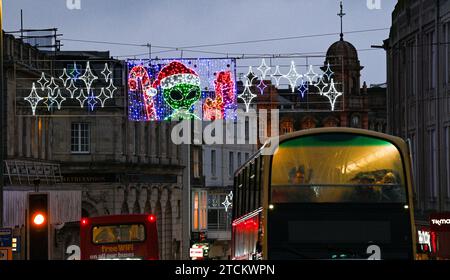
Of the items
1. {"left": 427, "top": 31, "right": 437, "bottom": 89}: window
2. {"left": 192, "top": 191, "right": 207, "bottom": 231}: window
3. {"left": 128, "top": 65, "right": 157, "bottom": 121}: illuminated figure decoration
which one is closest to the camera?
{"left": 128, "top": 65, "right": 157, "bottom": 121}: illuminated figure decoration

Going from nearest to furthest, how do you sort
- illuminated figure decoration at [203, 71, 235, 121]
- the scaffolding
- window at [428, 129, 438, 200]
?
illuminated figure decoration at [203, 71, 235, 121], the scaffolding, window at [428, 129, 438, 200]

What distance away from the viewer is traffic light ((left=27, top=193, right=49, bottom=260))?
25.5 meters

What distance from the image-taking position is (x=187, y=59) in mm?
42438

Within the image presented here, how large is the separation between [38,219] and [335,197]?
9113mm

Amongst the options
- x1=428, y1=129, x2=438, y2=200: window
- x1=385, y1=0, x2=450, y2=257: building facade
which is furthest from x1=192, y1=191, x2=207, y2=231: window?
x1=428, y1=129, x2=438, y2=200: window

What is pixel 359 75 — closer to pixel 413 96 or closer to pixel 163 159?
pixel 163 159

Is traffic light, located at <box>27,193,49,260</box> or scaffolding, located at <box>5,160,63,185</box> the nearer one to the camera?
traffic light, located at <box>27,193,49,260</box>

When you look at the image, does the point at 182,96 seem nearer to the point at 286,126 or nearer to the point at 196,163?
the point at 196,163

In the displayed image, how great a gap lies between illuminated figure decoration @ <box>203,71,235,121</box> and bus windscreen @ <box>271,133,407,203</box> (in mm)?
22343

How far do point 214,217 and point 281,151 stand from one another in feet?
245

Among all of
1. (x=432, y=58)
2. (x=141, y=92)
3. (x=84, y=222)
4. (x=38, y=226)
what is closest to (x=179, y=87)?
(x=141, y=92)

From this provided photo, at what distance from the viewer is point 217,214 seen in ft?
308

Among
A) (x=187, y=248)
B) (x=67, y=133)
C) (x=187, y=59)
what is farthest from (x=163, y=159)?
(x=187, y=59)

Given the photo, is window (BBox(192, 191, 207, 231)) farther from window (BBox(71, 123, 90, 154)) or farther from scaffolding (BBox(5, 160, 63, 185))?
scaffolding (BBox(5, 160, 63, 185))
